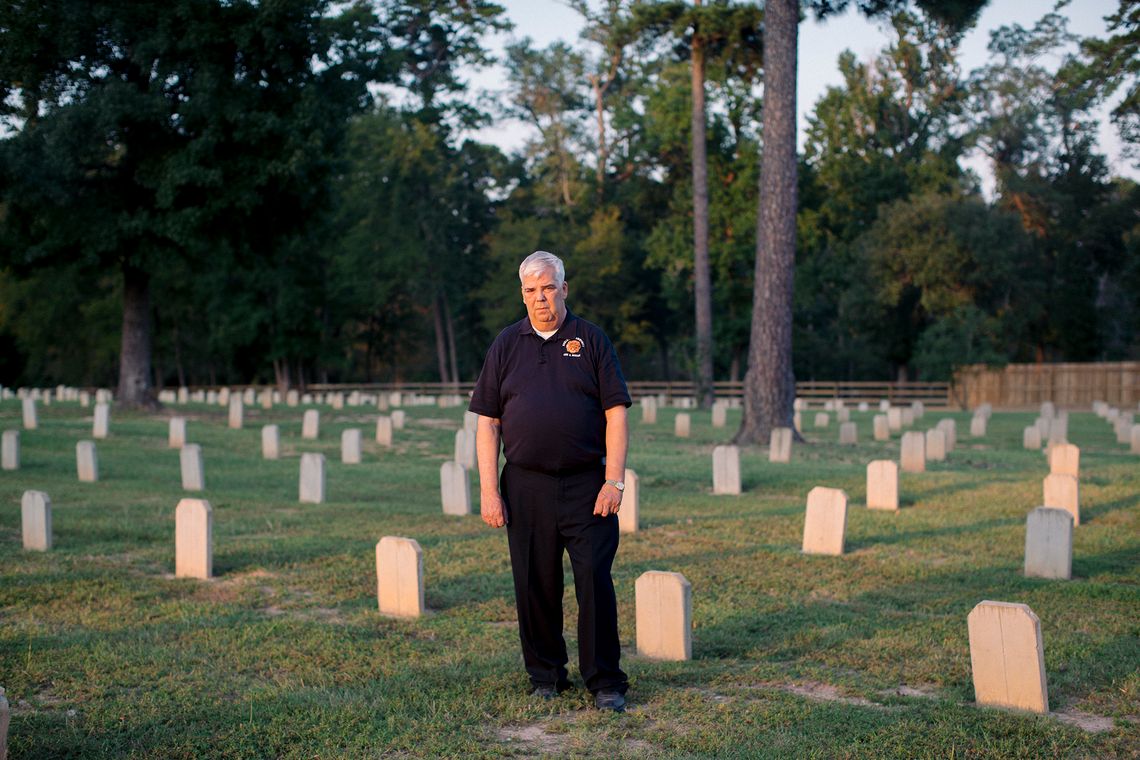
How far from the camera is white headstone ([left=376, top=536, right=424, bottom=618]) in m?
7.85

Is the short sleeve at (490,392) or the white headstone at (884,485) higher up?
the short sleeve at (490,392)

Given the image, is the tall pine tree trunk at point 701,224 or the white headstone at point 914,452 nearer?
the white headstone at point 914,452

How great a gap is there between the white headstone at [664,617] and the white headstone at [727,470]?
8.56 m

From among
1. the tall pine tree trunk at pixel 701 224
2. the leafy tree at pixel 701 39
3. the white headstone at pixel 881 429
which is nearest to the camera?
the white headstone at pixel 881 429

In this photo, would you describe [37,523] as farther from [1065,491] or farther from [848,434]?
[848,434]

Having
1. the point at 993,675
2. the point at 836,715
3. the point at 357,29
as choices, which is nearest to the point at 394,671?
the point at 836,715

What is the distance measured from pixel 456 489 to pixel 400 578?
16.9 feet

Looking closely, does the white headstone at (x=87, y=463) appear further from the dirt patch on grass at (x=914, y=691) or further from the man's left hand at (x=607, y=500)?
the dirt patch on grass at (x=914, y=691)

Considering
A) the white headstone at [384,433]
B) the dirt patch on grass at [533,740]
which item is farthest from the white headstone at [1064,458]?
the white headstone at [384,433]

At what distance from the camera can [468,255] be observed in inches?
2534

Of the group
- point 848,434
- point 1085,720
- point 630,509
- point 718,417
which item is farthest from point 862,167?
point 1085,720

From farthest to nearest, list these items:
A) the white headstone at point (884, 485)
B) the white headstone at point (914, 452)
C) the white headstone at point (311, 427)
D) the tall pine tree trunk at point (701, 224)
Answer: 1. the tall pine tree trunk at point (701, 224)
2. the white headstone at point (311, 427)
3. the white headstone at point (914, 452)
4. the white headstone at point (884, 485)

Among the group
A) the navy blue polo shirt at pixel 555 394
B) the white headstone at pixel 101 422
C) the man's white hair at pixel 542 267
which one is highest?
the man's white hair at pixel 542 267

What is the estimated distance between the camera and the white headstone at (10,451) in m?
16.8
